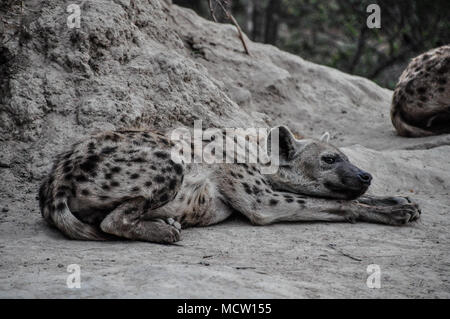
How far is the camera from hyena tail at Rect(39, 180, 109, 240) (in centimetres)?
320

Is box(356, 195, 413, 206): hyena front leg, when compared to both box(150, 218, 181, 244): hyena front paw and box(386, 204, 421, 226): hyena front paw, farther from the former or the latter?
box(150, 218, 181, 244): hyena front paw

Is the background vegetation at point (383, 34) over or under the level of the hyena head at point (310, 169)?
over

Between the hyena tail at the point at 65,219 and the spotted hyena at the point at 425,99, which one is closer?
the hyena tail at the point at 65,219

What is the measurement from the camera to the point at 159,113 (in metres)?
4.78

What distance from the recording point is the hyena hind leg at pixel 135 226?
3.19 m

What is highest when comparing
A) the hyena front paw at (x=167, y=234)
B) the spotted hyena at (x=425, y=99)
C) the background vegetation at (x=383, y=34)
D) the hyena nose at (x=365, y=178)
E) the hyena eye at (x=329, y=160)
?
the background vegetation at (x=383, y=34)

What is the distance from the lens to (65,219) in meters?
3.19

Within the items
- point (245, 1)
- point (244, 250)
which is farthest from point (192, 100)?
point (245, 1)

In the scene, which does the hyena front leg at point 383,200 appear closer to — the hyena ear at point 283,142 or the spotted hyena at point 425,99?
the hyena ear at point 283,142

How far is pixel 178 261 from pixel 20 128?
2.15m

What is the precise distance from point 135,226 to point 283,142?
58.3 inches

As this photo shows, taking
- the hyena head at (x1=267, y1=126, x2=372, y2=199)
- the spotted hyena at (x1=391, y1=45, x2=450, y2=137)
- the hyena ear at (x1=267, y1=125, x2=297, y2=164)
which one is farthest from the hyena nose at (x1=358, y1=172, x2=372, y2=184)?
the spotted hyena at (x1=391, y1=45, x2=450, y2=137)

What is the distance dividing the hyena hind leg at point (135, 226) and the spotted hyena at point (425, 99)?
4.14 m

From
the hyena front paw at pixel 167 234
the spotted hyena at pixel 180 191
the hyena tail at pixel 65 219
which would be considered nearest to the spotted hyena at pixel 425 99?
the spotted hyena at pixel 180 191
